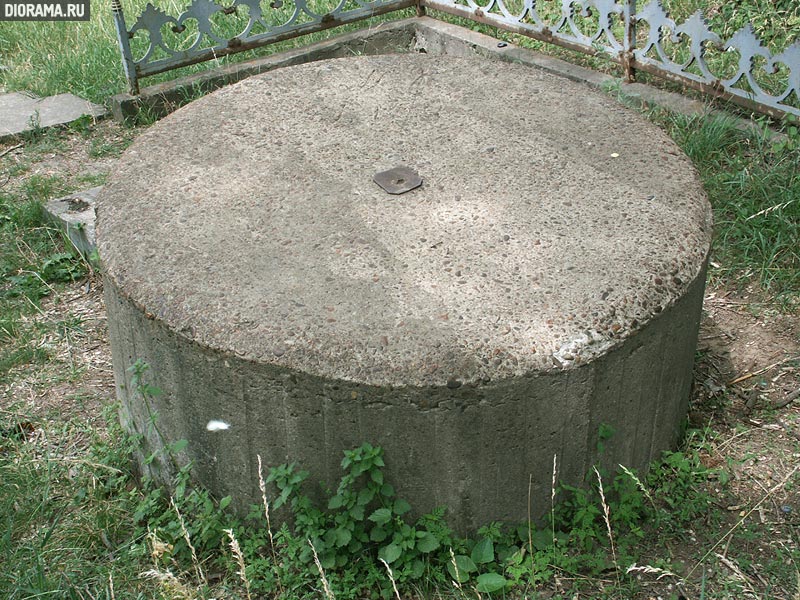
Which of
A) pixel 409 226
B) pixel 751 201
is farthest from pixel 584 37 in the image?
pixel 409 226

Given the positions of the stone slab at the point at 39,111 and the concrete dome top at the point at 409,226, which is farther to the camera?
the stone slab at the point at 39,111

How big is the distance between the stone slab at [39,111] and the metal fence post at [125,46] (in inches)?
14.9

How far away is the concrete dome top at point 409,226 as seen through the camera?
233cm

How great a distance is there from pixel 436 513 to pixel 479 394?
379 mm

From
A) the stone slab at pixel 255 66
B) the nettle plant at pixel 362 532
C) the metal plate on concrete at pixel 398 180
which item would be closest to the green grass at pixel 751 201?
the metal plate on concrete at pixel 398 180

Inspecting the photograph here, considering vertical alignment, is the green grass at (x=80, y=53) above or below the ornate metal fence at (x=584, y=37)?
below

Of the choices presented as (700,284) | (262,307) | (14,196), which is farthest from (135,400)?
(14,196)

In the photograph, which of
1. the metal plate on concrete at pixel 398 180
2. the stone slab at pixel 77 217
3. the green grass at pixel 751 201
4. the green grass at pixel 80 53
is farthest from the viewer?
the green grass at pixel 80 53

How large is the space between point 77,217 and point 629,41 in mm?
2727

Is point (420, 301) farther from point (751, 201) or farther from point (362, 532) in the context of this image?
point (751, 201)

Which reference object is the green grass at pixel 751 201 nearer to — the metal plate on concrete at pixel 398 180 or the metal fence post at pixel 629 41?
the metal fence post at pixel 629 41

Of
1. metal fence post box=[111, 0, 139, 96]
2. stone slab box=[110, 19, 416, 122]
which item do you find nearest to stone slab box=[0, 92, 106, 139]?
stone slab box=[110, 19, 416, 122]

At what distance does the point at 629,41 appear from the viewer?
4.66 meters

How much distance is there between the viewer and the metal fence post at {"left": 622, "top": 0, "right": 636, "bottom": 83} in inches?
179
